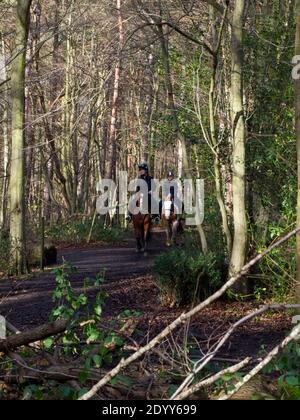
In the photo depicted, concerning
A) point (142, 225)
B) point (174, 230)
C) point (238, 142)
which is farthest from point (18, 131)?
point (174, 230)

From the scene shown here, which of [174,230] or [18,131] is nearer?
[18,131]

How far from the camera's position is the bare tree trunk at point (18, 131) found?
17.7 m

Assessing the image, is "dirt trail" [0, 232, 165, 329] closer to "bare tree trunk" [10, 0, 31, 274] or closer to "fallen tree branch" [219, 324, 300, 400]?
"bare tree trunk" [10, 0, 31, 274]

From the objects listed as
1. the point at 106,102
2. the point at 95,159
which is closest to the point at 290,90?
the point at 106,102

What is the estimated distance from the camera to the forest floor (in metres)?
10.2

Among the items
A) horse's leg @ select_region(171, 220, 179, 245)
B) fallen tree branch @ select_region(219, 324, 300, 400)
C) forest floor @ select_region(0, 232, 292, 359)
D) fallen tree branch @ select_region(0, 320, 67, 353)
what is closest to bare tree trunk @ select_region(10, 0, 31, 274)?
forest floor @ select_region(0, 232, 292, 359)

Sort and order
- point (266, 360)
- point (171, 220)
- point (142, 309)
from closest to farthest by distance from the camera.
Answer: point (266, 360) < point (142, 309) < point (171, 220)

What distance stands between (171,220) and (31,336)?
54.7 feet

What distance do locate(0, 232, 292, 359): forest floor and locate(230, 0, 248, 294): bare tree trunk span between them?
2.63 feet

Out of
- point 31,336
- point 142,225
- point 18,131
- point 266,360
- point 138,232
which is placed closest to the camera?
point 266,360

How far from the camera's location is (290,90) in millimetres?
14312

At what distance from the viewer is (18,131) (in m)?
17.8

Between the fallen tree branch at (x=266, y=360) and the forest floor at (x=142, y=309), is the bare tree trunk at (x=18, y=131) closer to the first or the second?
the forest floor at (x=142, y=309)

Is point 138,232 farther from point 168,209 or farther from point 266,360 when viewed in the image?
point 266,360
